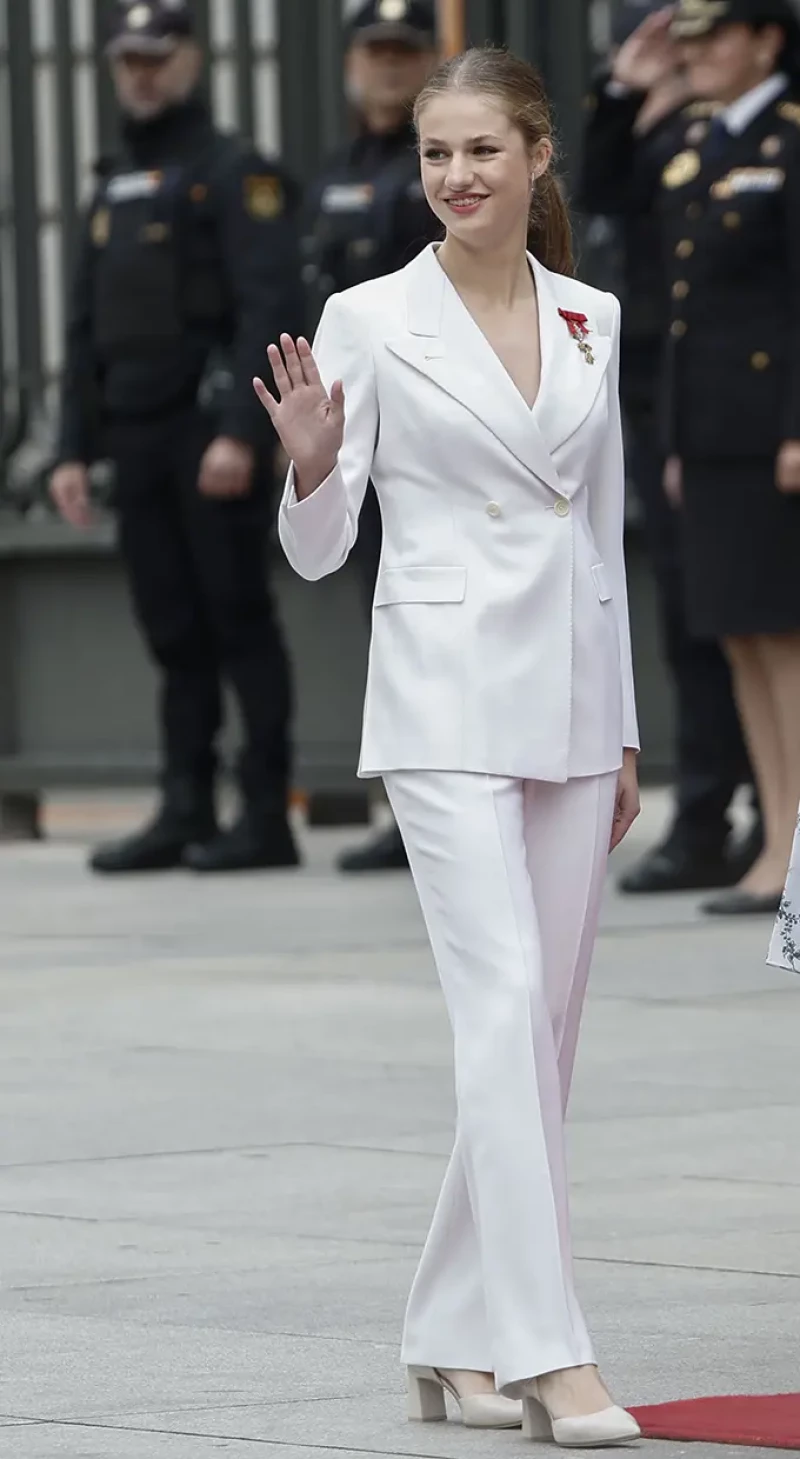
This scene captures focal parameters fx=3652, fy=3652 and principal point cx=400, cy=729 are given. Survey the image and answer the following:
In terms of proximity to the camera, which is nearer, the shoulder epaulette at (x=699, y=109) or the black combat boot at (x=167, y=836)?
the shoulder epaulette at (x=699, y=109)

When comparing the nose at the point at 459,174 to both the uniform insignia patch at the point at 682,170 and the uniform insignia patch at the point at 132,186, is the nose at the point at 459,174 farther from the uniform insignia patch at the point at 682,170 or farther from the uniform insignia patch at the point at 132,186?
the uniform insignia patch at the point at 132,186

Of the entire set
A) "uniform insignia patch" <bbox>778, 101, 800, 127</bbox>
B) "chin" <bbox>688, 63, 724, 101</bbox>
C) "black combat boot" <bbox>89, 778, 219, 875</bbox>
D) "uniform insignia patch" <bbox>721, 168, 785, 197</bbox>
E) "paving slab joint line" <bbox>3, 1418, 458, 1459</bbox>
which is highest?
"chin" <bbox>688, 63, 724, 101</bbox>

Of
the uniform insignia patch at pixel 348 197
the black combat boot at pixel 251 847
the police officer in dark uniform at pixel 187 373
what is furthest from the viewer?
the black combat boot at pixel 251 847

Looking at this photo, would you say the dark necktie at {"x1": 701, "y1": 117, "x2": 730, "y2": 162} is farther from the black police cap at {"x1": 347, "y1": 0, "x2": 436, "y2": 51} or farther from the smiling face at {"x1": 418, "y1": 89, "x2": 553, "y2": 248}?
the smiling face at {"x1": 418, "y1": 89, "x2": 553, "y2": 248}

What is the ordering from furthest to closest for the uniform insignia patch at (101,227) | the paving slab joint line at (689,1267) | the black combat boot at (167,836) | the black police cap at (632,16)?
the black combat boot at (167,836) < the uniform insignia patch at (101,227) < the black police cap at (632,16) < the paving slab joint line at (689,1267)

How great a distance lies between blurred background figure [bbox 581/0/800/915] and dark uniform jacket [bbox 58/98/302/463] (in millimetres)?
1507

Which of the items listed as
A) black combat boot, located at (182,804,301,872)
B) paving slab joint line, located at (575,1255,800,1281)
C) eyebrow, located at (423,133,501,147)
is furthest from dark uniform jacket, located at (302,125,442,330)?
eyebrow, located at (423,133,501,147)

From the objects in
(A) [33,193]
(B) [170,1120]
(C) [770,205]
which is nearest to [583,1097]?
(B) [170,1120]

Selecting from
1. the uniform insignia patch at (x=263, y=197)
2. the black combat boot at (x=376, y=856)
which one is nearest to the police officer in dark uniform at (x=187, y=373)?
the uniform insignia patch at (x=263, y=197)

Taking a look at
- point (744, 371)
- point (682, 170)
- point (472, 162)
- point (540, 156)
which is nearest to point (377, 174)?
point (682, 170)

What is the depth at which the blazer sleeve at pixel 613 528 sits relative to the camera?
4.38 metres

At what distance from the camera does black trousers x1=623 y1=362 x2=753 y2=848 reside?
10.1m

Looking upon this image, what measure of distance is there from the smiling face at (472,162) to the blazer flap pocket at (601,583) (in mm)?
404

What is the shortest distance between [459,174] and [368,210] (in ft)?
20.6
